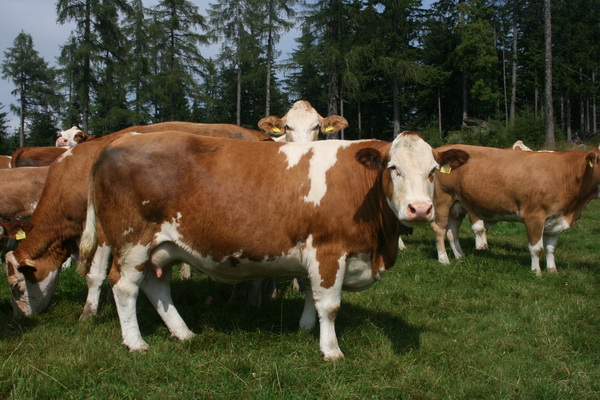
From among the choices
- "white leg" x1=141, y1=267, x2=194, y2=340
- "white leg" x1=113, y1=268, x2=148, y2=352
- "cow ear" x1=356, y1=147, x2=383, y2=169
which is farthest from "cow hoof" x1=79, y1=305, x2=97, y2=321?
"cow ear" x1=356, y1=147, x2=383, y2=169

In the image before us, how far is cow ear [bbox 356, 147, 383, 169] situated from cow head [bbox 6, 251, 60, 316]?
4548 millimetres

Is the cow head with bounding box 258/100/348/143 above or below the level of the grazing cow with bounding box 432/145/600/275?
above

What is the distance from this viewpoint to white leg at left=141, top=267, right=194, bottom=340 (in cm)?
527

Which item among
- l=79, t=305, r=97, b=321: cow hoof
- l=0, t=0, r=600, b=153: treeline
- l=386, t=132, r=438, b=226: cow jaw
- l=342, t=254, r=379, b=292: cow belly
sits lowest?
l=79, t=305, r=97, b=321: cow hoof

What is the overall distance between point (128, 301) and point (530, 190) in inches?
302

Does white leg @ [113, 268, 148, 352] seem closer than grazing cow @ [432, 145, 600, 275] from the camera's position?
Yes

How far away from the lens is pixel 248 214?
4762 mm

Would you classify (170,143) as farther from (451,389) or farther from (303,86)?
(303,86)

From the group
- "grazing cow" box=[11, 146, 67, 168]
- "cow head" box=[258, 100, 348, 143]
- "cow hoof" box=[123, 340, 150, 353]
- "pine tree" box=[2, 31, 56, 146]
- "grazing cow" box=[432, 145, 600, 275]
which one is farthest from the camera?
"pine tree" box=[2, 31, 56, 146]

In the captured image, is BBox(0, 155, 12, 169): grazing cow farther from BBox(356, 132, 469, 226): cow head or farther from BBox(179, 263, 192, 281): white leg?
→ BBox(356, 132, 469, 226): cow head

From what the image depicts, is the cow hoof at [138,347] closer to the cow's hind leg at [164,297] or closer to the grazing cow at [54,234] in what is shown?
the cow's hind leg at [164,297]

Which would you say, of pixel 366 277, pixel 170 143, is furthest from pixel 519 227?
pixel 170 143

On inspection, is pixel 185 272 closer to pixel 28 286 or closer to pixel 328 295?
pixel 28 286

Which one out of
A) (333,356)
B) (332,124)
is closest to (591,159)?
(332,124)
